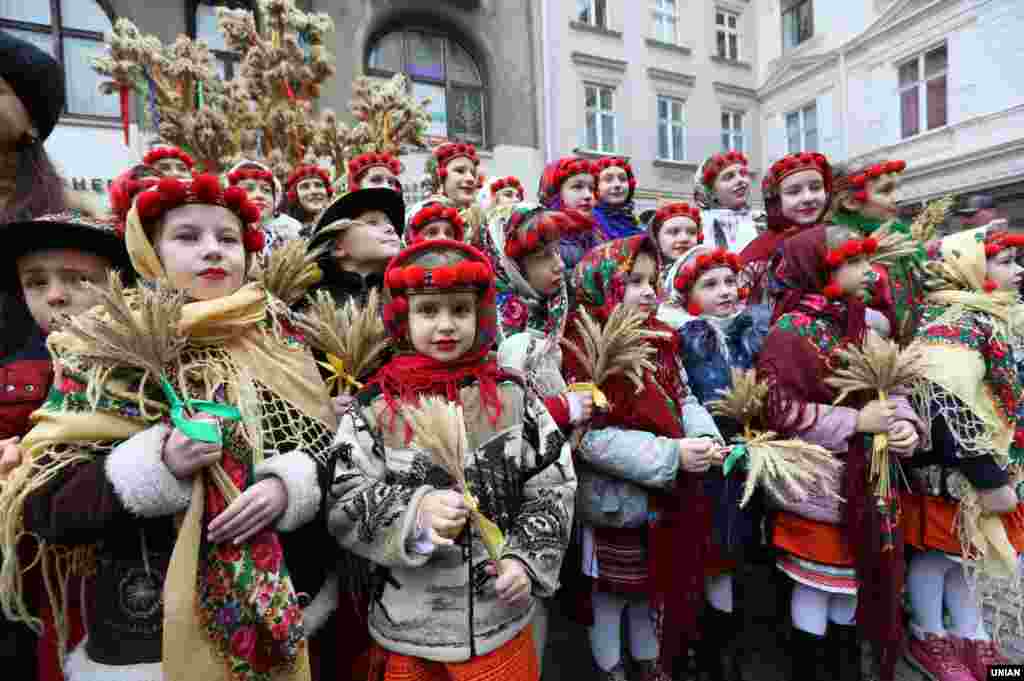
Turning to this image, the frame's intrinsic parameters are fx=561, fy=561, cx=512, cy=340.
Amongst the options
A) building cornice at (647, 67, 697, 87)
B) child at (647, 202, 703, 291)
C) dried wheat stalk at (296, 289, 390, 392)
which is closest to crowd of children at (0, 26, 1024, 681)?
dried wheat stalk at (296, 289, 390, 392)

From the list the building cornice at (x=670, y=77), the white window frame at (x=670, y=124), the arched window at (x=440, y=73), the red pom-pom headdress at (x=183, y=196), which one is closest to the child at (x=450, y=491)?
the red pom-pom headdress at (x=183, y=196)

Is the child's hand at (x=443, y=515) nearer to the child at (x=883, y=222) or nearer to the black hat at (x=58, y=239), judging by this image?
the black hat at (x=58, y=239)

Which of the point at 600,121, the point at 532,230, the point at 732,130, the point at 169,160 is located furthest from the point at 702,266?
the point at 732,130

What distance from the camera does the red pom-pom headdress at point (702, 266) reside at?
284cm

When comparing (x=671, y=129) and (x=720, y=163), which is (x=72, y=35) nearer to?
(x=720, y=163)

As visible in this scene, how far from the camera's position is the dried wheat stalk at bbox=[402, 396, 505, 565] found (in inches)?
58.4

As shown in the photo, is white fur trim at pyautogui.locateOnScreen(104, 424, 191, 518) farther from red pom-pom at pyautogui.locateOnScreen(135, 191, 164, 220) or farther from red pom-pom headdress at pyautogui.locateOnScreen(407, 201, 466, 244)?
red pom-pom headdress at pyautogui.locateOnScreen(407, 201, 466, 244)

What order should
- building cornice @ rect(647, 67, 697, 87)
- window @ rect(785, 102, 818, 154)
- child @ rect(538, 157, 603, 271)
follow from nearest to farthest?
child @ rect(538, 157, 603, 271) < building cornice @ rect(647, 67, 697, 87) < window @ rect(785, 102, 818, 154)

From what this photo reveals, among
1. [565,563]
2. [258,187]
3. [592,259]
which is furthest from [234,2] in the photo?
[565,563]

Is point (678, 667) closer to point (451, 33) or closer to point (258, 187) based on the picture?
point (258, 187)

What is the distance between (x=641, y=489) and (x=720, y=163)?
3.22 m

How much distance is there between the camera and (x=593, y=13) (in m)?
14.5

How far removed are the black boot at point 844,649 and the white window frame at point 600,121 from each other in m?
12.8

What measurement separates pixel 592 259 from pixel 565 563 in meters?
1.35
